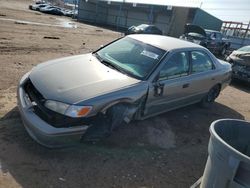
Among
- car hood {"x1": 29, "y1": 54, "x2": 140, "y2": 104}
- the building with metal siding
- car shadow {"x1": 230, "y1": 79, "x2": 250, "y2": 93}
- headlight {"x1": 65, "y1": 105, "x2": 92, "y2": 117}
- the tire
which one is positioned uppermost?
car hood {"x1": 29, "y1": 54, "x2": 140, "y2": 104}

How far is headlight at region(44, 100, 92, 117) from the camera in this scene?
3424 millimetres

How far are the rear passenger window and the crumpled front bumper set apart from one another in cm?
281

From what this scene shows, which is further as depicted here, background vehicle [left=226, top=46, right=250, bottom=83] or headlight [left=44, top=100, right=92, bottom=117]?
background vehicle [left=226, top=46, right=250, bottom=83]

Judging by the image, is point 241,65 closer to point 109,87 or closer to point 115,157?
point 109,87

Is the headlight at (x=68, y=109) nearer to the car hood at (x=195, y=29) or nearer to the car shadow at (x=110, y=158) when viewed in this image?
the car shadow at (x=110, y=158)

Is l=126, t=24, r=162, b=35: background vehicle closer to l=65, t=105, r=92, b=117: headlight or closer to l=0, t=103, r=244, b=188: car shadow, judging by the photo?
l=0, t=103, r=244, b=188: car shadow

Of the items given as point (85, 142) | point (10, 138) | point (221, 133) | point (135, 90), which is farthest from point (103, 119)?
point (221, 133)

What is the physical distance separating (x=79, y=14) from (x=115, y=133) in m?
41.1

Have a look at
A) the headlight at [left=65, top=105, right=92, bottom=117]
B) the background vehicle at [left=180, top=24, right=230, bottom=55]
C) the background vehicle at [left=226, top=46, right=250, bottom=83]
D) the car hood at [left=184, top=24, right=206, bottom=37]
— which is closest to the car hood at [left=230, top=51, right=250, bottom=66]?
the background vehicle at [left=226, top=46, right=250, bottom=83]

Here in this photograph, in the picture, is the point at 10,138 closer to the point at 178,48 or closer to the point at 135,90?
the point at 135,90

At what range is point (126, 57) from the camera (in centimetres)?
474

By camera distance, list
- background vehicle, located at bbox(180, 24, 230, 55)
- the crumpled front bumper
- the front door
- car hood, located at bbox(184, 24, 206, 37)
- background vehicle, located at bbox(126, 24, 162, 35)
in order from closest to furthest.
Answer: the crumpled front bumper
the front door
background vehicle, located at bbox(180, 24, 230, 55)
car hood, located at bbox(184, 24, 206, 37)
background vehicle, located at bbox(126, 24, 162, 35)

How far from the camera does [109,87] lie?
3840mm

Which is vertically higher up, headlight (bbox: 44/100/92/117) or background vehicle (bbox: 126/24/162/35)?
headlight (bbox: 44/100/92/117)
